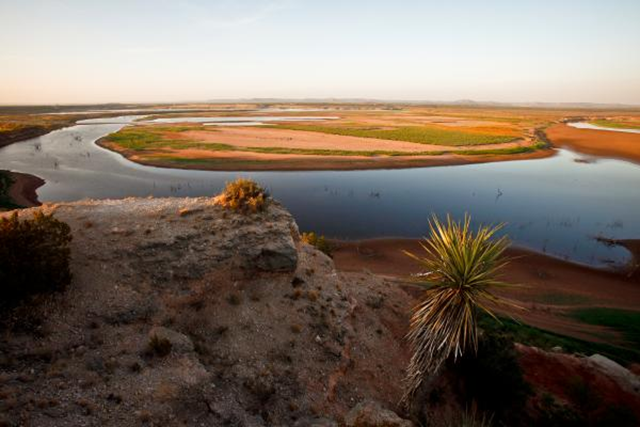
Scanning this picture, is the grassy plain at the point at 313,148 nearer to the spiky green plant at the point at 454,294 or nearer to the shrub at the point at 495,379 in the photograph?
the shrub at the point at 495,379

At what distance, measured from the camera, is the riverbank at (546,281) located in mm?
18172

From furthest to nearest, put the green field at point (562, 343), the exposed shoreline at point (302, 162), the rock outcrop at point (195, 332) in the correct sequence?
the exposed shoreline at point (302, 162) < the green field at point (562, 343) < the rock outcrop at point (195, 332)

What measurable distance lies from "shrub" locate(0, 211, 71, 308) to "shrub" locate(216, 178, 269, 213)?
6.31 metres

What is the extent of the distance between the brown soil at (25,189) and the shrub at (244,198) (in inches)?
1154

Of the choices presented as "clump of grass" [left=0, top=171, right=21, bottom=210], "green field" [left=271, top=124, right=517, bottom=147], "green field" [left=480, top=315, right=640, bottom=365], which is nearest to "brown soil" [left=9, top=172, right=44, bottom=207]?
"clump of grass" [left=0, top=171, right=21, bottom=210]

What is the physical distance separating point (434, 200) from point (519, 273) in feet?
53.8

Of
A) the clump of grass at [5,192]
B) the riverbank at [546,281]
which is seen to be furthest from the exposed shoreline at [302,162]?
the riverbank at [546,281]

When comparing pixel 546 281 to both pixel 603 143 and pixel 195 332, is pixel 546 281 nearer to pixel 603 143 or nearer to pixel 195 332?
pixel 195 332

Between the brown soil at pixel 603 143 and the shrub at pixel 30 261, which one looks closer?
the shrub at pixel 30 261

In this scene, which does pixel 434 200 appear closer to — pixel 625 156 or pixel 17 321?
pixel 17 321

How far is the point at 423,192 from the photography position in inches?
1684

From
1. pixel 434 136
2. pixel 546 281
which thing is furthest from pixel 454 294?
pixel 434 136

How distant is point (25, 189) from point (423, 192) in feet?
151

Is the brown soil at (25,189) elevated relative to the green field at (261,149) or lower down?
lower down
